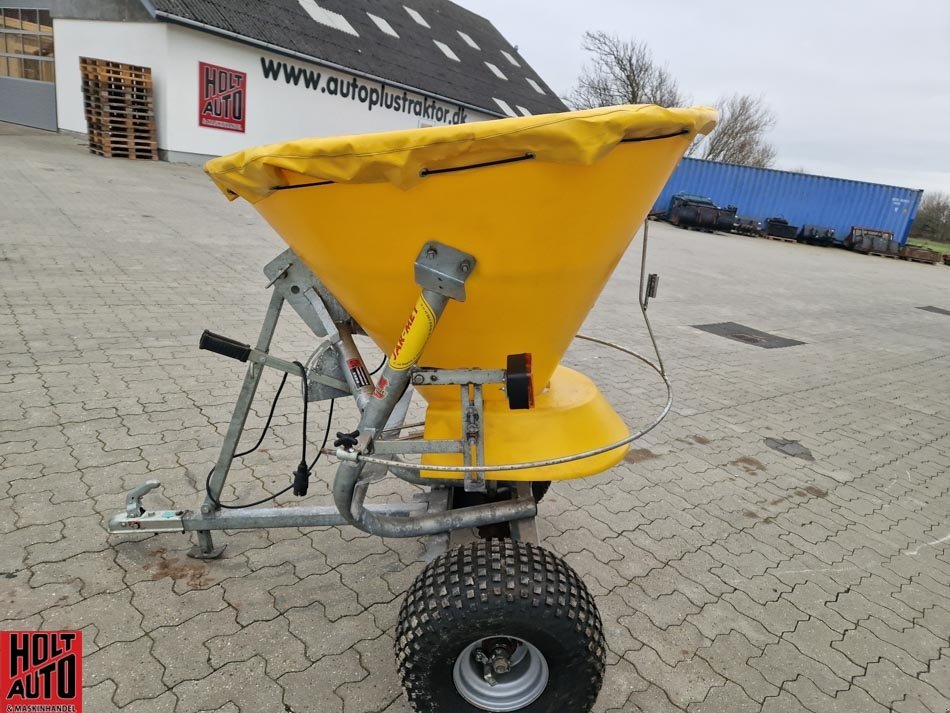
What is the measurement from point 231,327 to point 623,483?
10.7 feet

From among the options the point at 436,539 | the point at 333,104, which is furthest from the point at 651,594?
the point at 333,104

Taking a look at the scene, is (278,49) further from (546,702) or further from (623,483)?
(546,702)

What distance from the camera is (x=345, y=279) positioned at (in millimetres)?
1608

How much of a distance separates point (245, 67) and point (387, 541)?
15.2 metres

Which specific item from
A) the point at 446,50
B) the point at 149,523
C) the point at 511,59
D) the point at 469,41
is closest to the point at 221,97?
the point at 446,50

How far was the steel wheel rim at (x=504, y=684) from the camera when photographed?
1.62 meters

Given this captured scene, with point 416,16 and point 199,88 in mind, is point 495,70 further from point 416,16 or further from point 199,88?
point 199,88

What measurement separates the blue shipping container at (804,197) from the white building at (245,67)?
942cm

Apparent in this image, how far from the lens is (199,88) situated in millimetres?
13852

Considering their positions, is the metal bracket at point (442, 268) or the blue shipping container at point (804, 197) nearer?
the metal bracket at point (442, 268)

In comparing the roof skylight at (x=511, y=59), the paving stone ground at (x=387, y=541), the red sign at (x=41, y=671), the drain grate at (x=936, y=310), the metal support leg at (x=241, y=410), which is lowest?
the red sign at (x=41, y=671)

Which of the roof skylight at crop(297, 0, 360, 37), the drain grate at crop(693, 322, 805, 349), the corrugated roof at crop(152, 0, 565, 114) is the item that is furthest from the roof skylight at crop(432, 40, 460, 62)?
the drain grate at crop(693, 322, 805, 349)

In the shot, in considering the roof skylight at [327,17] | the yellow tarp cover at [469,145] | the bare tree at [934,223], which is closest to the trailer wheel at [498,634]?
the yellow tarp cover at [469,145]

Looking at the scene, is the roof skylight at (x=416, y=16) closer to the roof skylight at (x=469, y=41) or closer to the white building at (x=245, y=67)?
the white building at (x=245, y=67)
